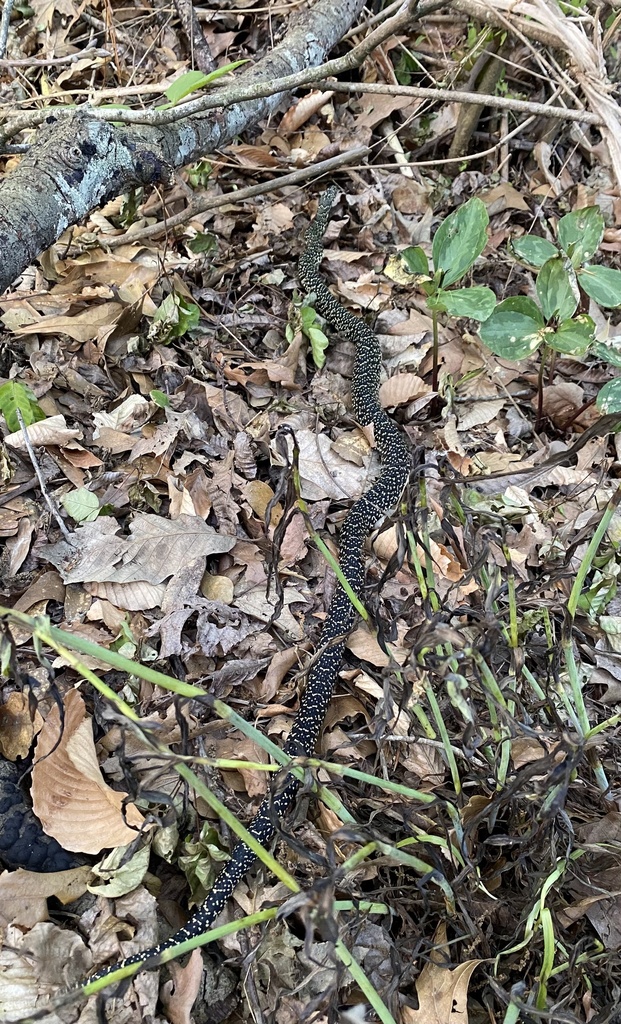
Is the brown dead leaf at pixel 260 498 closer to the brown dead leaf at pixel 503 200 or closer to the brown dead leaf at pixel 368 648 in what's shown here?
the brown dead leaf at pixel 368 648

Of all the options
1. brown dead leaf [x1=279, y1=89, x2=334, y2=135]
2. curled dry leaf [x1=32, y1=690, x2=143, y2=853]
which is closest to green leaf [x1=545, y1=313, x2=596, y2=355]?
curled dry leaf [x1=32, y1=690, x2=143, y2=853]

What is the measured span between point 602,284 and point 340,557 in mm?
1722

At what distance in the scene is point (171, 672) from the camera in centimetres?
279

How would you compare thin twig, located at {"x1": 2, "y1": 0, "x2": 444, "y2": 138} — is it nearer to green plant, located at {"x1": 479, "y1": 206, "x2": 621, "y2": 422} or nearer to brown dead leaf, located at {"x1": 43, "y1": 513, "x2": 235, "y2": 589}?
green plant, located at {"x1": 479, "y1": 206, "x2": 621, "y2": 422}

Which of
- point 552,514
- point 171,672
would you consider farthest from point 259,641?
point 552,514

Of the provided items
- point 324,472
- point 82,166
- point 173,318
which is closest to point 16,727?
point 324,472

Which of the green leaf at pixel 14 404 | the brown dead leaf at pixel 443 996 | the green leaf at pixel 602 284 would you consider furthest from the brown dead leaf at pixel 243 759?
the green leaf at pixel 602 284

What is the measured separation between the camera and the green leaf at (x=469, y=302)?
2975 mm

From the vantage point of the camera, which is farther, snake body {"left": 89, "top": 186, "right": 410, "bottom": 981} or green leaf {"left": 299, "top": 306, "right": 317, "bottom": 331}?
green leaf {"left": 299, "top": 306, "right": 317, "bottom": 331}

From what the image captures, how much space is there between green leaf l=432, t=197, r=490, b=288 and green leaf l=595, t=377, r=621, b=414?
0.85 metres

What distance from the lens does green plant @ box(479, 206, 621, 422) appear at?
2.94 m

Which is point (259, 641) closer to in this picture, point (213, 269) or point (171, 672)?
point (171, 672)

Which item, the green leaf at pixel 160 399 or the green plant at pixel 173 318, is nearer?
the green leaf at pixel 160 399

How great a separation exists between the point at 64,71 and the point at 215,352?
9.10ft
